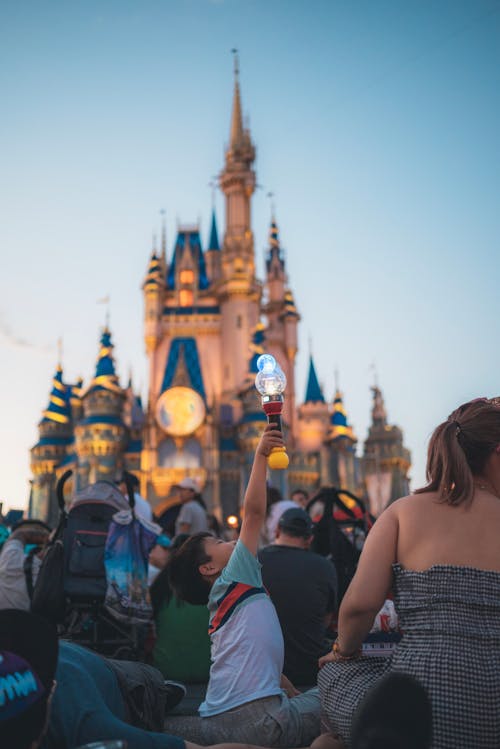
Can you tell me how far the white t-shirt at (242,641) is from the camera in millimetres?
3668

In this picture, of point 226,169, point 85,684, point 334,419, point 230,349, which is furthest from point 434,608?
point 226,169

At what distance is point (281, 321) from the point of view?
166 feet

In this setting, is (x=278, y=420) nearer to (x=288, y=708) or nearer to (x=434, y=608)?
(x=434, y=608)

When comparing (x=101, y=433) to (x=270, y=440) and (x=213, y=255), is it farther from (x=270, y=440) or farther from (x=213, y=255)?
(x=270, y=440)

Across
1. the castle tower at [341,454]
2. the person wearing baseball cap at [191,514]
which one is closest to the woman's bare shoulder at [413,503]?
the person wearing baseball cap at [191,514]

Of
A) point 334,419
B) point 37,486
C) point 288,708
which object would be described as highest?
point 334,419

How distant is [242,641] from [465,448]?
1569 millimetres

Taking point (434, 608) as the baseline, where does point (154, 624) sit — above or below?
below

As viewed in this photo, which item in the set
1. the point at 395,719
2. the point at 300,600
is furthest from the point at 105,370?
the point at 395,719

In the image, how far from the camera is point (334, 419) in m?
47.0

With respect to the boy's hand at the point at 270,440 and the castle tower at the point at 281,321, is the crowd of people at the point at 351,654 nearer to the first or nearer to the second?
the boy's hand at the point at 270,440

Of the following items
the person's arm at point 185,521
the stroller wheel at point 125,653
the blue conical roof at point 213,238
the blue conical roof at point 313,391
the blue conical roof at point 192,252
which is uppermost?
the blue conical roof at point 213,238

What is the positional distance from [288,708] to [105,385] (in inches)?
1532

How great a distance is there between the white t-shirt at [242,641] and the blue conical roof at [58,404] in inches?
1792
